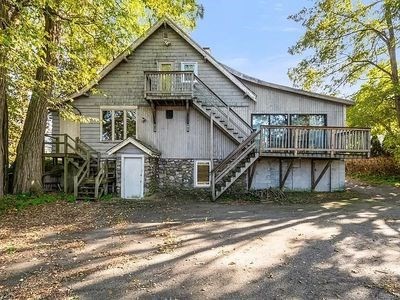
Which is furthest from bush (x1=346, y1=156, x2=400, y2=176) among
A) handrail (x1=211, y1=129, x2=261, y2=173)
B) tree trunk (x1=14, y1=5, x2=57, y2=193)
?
tree trunk (x1=14, y1=5, x2=57, y2=193)

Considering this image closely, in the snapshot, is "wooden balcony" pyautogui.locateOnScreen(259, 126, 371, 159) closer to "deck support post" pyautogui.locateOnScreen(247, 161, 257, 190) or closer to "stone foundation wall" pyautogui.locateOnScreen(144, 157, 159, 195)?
"deck support post" pyautogui.locateOnScreen(247, 161, 257, 190)

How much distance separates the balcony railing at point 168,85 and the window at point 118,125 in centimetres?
195

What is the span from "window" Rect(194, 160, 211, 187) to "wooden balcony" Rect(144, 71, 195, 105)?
10.4 feet

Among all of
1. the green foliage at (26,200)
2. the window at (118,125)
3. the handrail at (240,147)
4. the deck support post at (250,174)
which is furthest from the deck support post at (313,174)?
the green foliage at (26,200)

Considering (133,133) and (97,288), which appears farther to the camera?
(133,133)

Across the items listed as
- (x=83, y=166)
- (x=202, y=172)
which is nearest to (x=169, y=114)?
(x=202, y=172)

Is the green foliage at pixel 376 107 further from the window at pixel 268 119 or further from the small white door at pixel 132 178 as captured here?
the small white door at pixel 132 178

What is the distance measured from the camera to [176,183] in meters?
17.3

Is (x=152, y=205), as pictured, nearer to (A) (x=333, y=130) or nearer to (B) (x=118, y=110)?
(B) (x=118, y=110)

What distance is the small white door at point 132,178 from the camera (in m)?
16.0

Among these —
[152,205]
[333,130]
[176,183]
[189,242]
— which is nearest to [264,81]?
[333,130]

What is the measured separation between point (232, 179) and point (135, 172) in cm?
446

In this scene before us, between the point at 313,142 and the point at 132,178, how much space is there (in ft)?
27.3

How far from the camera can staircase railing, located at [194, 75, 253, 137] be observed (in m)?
16.9
